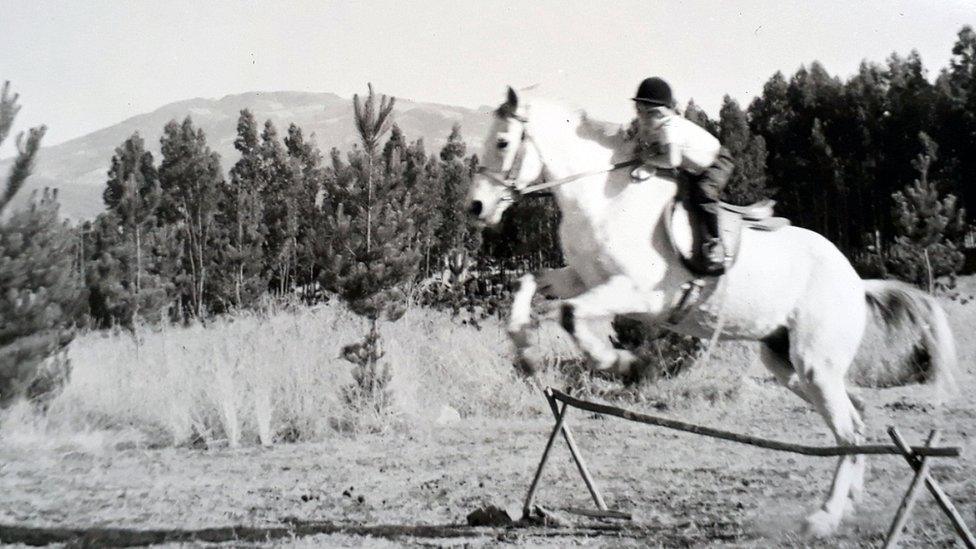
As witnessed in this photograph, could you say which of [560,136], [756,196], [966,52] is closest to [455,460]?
[560,136]

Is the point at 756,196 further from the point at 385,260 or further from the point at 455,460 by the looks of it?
the point at 455,460

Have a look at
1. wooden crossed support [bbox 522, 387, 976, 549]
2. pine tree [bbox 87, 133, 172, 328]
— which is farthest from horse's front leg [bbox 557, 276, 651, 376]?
pine tree [bbox 87, 133, 172, 328]

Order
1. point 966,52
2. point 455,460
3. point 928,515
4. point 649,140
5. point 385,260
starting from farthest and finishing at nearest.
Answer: point 966,52, point 385,260, point 455,460, point 928,515, point 649,140

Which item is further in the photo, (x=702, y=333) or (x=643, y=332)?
(x=643, y=332)

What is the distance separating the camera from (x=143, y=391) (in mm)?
8789

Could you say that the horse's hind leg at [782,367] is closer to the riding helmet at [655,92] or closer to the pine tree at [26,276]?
the riding helmet at [655,92]

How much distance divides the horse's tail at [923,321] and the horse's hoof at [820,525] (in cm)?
135

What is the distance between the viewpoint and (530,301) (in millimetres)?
3961

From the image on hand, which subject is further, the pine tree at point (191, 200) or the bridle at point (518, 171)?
the pine tree at point (191, 200)

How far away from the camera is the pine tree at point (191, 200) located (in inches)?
758

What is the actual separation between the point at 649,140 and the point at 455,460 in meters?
3.86

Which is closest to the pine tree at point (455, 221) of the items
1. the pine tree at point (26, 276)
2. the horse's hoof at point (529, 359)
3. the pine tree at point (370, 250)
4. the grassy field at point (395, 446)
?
the grassy field at point (395, 446)

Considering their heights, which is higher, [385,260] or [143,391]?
[385,260]

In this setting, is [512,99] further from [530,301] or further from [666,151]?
[530,301]
